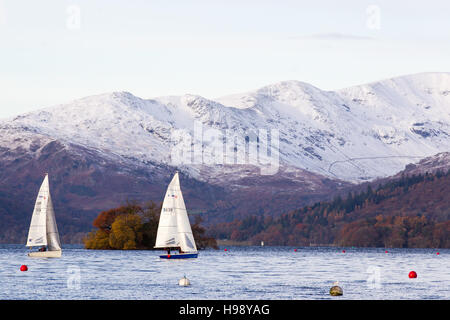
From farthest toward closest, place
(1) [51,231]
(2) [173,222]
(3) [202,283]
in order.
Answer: (1) [51,231] → (2) [173,222] → (3) [202,283]

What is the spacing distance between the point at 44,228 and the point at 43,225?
637 millimetres

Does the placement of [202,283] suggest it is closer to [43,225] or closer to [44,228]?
[44,228]

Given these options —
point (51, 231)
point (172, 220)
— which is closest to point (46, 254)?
point (51, 231)

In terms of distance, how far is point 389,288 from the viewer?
101 meters

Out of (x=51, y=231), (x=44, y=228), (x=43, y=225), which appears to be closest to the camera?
(x=44, y=228)

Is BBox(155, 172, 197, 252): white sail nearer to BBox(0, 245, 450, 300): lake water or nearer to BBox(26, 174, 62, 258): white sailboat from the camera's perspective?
BBox(0, 245, 450, 300): lake water

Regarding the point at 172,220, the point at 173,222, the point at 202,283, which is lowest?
the point at 202,283

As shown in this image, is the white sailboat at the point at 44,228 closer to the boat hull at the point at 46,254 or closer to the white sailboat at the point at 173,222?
the boat hull at the point at 46,254

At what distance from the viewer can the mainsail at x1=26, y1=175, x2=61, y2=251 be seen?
Result: 6467 inches

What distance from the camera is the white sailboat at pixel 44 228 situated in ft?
539

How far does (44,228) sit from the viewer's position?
164125mm

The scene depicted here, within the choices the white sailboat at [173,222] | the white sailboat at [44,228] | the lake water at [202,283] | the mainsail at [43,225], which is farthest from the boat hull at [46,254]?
the white sailboat at [173,222]
